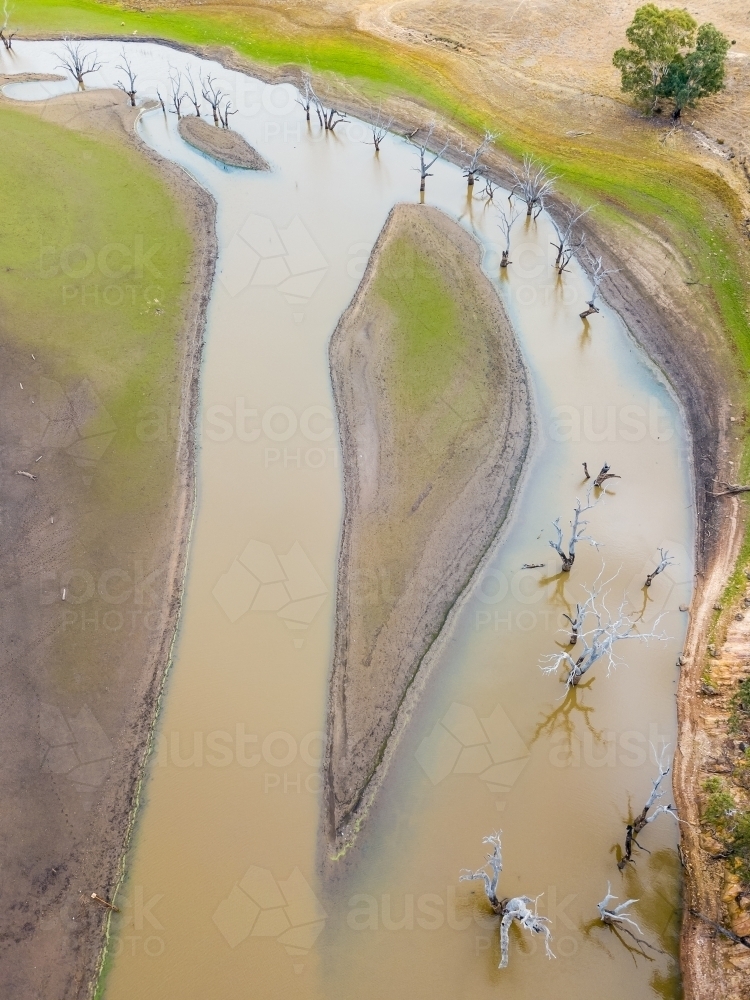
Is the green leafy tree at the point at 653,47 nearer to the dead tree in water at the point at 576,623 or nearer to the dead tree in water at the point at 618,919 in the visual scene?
the dead tree in water at the point at 576,623

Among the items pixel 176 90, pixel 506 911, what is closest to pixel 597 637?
pixel 506 911

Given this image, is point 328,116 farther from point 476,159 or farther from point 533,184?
point 533,184

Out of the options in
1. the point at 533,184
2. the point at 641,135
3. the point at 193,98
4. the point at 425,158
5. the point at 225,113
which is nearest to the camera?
the point at 533,184

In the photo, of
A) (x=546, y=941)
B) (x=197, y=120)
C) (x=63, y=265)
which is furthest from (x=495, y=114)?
(x=546, y=941)

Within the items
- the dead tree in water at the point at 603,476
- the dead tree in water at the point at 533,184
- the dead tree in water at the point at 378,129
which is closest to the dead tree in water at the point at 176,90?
the dead tree in water at the point at 378,129

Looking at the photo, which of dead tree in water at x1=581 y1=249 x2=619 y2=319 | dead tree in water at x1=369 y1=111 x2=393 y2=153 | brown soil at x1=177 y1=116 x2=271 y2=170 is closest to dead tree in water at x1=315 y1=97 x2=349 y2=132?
dead tree in water at x1=369 y1=111 x2=393 y2=153
